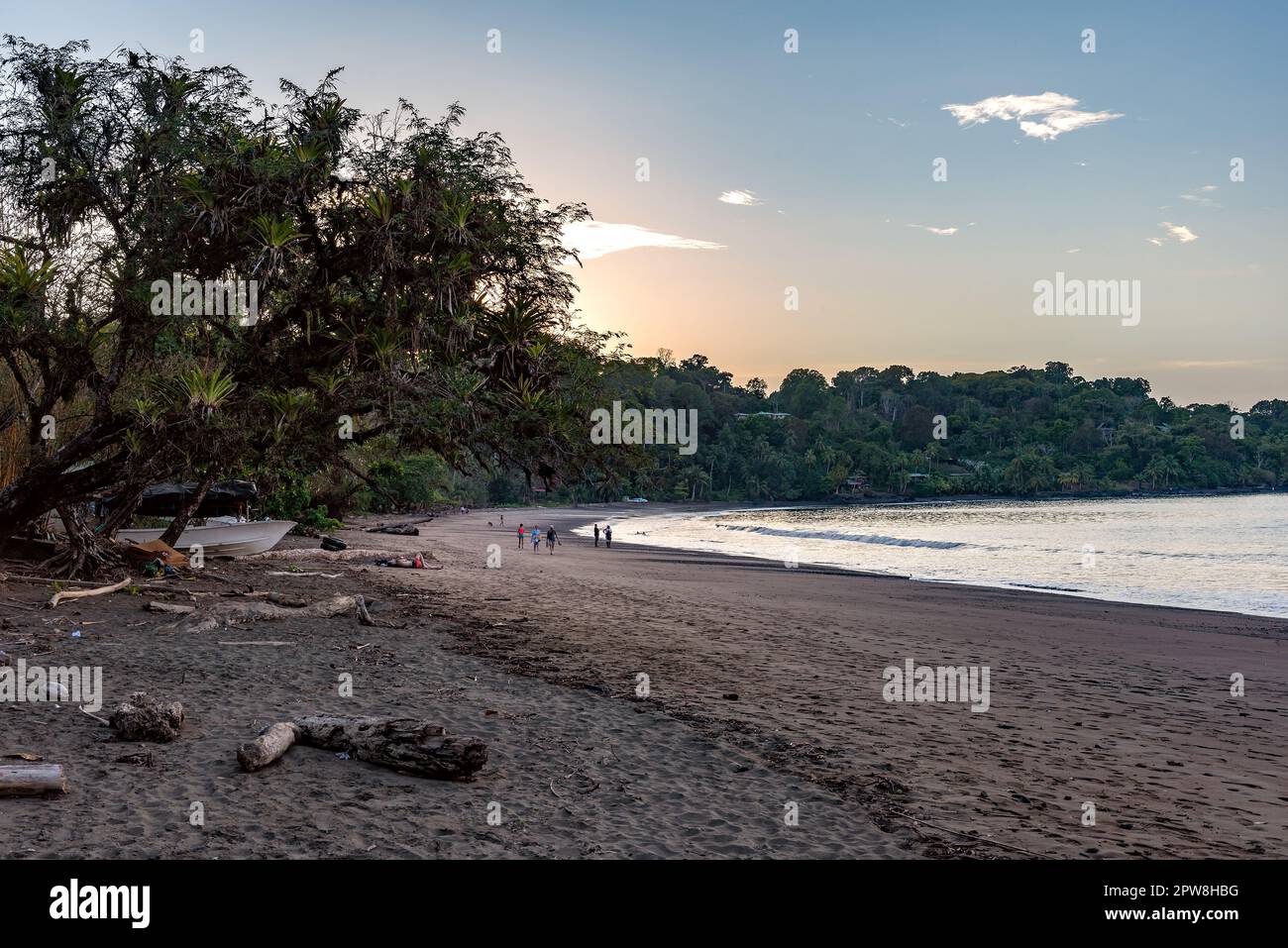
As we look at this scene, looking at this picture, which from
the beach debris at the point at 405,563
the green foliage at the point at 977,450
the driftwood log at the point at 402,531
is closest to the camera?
the beach debris at the point at 405,563

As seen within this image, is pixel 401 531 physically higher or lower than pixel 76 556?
lower

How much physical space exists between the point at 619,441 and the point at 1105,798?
8945 mm

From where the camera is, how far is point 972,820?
6188 mm

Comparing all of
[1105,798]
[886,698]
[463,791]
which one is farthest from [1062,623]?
[463,791]

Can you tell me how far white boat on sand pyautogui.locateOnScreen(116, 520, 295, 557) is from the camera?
67.0 ft

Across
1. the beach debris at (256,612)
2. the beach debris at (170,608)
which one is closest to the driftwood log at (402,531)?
the beach debris at (256,612)

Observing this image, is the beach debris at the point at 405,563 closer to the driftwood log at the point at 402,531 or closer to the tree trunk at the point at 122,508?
the tree trunk at the point at 122,508

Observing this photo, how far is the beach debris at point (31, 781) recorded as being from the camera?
18.0 feet

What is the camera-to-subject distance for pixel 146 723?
686 cm

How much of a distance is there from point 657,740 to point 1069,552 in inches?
1571

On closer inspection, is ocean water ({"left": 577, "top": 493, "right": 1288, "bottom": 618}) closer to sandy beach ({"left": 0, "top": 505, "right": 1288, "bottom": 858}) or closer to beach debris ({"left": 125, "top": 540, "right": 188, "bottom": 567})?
sandy beach ({"left": 0, "top": 505, "right": 1288, "bottom": 858})

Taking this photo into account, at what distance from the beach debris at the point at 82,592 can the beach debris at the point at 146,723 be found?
288 inches

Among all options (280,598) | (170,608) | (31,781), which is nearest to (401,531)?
(280,598)

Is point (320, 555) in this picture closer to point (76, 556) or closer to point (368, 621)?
point (76, 556)
